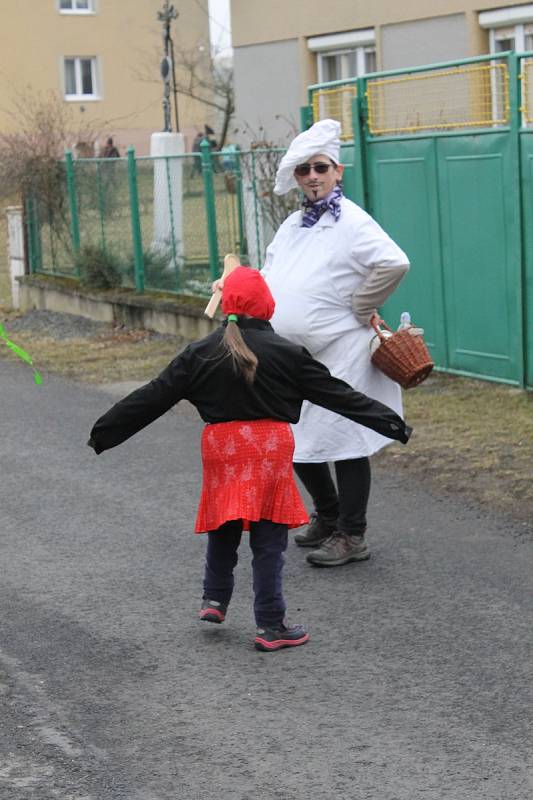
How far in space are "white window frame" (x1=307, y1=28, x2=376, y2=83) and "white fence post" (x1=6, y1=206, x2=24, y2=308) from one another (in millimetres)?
5605

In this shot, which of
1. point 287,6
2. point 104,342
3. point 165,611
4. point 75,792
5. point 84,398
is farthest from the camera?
point 287,6

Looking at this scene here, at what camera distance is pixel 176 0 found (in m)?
51.7

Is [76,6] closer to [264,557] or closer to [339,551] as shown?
[339,551]

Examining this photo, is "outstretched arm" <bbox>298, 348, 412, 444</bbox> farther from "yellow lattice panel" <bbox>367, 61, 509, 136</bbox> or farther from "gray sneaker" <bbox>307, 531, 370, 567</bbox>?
"yellow lattice panel" <bbox>367, 61, 509, 136</bbox>

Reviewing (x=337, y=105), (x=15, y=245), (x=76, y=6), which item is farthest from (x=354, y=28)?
(x=76, y=6)

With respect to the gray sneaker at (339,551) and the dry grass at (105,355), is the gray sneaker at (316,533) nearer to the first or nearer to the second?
the gray sneaker at (339,551)

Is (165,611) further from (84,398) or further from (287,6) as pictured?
(287,6)

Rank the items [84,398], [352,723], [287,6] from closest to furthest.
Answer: [352,723] < [84,398] < [287,6]

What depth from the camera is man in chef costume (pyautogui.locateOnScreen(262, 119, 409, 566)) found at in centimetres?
627

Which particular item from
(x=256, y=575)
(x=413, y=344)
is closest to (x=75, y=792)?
(x=256, y=575)

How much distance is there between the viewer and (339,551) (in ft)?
21.3

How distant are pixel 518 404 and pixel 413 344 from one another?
3649mm

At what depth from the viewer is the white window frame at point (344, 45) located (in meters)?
21.5

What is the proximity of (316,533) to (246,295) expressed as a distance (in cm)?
187
